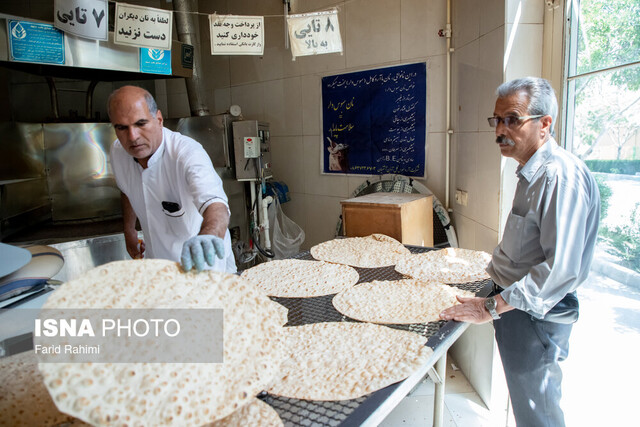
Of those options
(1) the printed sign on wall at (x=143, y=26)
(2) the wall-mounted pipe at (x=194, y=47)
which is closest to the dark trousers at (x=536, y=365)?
(1) the printed sign on wall at (x=143, y=26)

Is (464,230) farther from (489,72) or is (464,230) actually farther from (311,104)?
(311,104)

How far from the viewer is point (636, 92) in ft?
5.81

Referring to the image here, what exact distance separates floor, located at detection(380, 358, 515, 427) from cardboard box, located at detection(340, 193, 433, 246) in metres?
1.01

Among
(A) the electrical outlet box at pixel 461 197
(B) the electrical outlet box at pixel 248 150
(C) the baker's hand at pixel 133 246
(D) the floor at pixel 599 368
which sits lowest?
(D) the floor at pixel 599 368

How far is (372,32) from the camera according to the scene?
354cm

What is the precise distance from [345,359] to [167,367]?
0.59 metres

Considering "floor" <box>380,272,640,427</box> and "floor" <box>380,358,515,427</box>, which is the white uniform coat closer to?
"floor" <box>380,358,515,427</box>

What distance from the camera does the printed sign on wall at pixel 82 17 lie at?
2.62m

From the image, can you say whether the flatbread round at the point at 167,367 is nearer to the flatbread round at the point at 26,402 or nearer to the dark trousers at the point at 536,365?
the flatbread round at the point at 26,402

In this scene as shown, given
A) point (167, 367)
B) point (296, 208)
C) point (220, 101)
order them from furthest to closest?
point (220, 101) → point (296, 208) → point (167, 367)

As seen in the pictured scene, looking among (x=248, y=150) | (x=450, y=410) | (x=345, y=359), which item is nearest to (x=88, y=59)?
(x=248, y=150)

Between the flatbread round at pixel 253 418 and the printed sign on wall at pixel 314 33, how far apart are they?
2.33 m

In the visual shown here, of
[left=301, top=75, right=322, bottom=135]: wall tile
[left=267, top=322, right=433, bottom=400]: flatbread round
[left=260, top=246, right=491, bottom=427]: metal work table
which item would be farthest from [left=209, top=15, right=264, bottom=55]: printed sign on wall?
[left=267, top=322, right=433, bottom=400]: flatbread round

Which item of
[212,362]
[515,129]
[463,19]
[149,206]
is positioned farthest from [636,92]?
[149,206]
